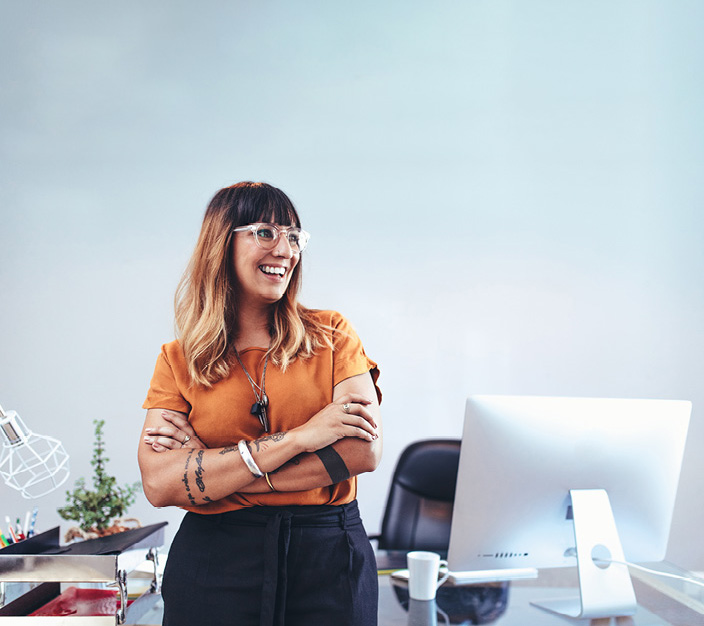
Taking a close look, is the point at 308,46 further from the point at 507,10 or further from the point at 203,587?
the point at 203,587

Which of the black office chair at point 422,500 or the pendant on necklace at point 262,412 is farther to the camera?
the black office chair at point 422,500

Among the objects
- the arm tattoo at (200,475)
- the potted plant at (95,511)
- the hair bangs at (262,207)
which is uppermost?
the hair bangs at (262,207)

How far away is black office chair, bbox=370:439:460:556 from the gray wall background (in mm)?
841

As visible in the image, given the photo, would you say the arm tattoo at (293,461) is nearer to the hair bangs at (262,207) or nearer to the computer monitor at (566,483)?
the computer monitor at (566,483)

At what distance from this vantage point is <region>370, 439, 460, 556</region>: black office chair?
246 centimetres

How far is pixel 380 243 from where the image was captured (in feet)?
11.2

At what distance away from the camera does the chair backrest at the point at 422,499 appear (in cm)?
246

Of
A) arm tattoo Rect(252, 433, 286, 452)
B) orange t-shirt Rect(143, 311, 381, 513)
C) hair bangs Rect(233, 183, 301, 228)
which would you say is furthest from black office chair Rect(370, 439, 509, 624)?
hair bangs Rect(233, 183, 301, 228)

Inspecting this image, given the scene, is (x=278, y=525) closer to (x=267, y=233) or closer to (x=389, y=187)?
(x=267, y=233)

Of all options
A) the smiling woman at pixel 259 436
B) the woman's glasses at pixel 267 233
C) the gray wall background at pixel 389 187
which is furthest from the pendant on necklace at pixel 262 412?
the gray wall background at pixel 389 187

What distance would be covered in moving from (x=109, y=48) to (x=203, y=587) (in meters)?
2.93

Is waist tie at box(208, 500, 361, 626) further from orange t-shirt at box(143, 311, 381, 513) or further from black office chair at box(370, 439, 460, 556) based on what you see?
black office chair at box(370, 439, 460, 556)

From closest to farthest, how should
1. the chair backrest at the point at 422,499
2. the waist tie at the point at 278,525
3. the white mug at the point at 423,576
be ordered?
1. the waist tie at the point at 278,525
2. the white mug at the point at 423,576
3. the chair backrest at the point at 422,499

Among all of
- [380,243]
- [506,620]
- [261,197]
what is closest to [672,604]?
[506,620]
